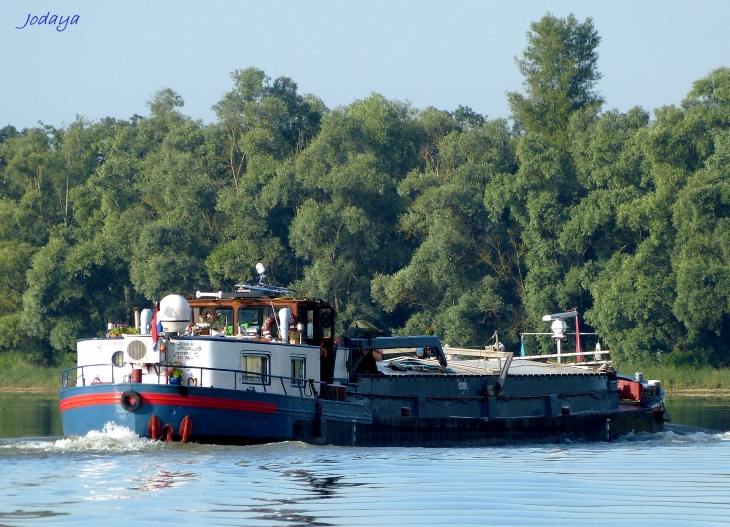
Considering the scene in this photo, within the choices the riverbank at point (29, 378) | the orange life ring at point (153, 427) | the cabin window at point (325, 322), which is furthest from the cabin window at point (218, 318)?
the riverbank at point (29, 378)

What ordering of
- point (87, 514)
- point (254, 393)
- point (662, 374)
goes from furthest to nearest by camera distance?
point (662, 374)
point (254, 393)
point (87, 514)

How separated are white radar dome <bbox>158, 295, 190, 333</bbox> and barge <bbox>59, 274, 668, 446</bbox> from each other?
0.07 ft

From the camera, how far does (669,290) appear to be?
58125 mm

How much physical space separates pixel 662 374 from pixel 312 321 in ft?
102

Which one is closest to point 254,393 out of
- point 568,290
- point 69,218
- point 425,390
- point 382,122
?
point 425,390

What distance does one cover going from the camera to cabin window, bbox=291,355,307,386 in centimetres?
2653

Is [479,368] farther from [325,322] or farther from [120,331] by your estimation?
[120,331]

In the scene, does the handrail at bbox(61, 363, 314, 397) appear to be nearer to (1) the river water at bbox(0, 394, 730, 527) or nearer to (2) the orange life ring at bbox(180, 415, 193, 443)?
(2) the orange life ring at bbox(180, 415, 193, 443)

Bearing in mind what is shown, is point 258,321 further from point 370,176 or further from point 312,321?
point 370,176

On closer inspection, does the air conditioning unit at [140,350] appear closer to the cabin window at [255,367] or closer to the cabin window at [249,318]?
the cabin window at [255,367]

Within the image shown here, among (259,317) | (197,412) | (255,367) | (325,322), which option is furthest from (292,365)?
(197,412)

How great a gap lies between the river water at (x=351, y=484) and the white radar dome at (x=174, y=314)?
231 cm

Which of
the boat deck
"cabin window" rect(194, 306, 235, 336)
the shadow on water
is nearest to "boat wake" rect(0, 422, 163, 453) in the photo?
"cabin window" rect(194, 306, 235, 336)

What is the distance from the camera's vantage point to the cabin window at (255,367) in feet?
84.5
